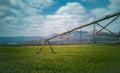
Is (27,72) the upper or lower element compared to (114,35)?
lower

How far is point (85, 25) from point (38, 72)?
298 inches

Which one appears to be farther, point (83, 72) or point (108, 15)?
point (108, 15)

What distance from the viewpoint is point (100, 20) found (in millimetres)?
14859

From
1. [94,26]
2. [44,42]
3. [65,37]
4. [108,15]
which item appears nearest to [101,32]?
[94,26]

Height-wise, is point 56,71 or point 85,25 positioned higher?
point 85,25

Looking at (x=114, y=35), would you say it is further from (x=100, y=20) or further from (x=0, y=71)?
(x=0, y=71)

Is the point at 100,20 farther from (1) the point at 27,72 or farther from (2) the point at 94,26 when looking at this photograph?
(1) the point at 27,72

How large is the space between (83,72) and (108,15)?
5323 millimetres

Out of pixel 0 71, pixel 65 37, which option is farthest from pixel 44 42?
pixel 0 71

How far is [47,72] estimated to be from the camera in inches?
414

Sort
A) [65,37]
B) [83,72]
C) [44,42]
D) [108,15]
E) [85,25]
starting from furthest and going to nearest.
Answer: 1. [44,42]
2. [65,37]
3. [85,25]
4. [108,15]
5. [83,72]

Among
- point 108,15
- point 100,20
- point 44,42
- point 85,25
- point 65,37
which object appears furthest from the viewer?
point 44,42

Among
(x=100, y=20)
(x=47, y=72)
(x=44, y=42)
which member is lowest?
(x=47, y=72)

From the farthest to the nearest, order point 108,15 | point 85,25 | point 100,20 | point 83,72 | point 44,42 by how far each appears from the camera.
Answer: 1. point 44,42
2. point 85,25
3. point 100,20
4. point 108,15
5. point 83,72
